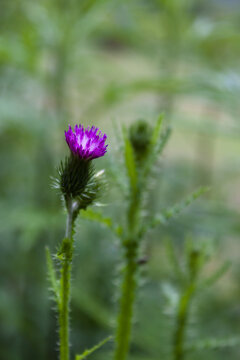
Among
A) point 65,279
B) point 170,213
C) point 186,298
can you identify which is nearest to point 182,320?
point 186,298

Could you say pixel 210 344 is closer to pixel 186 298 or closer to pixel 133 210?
pixel 186 298

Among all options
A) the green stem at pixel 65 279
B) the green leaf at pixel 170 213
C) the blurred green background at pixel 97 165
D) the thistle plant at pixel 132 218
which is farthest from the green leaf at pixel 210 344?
the blurred green background at pixel 97 165

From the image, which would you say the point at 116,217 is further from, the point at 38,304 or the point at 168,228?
the point at 38,304

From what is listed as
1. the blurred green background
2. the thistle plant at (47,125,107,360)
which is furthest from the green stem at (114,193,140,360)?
the blurred green background

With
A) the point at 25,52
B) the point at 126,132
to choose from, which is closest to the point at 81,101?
the point at 25,52

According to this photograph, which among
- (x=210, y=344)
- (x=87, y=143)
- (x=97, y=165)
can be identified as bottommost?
(x=210, y=344)

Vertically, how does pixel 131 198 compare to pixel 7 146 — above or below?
below

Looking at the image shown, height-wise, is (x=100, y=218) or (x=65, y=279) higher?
(x=100, y=218)
